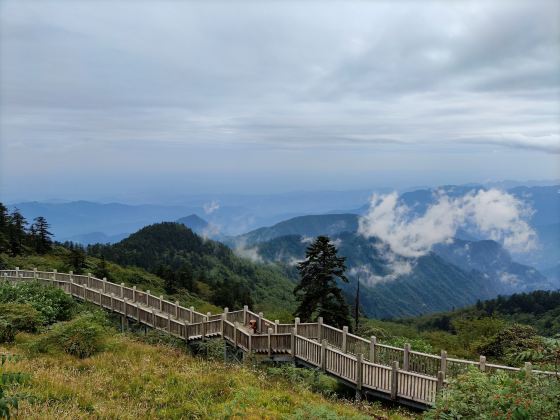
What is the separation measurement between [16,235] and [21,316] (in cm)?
5497

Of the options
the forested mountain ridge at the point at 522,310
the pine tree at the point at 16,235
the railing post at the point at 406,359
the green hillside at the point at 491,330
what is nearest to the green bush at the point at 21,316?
the railing post at the point at 406,359

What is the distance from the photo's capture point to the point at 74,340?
14539 mm

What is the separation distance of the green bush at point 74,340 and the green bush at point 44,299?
702cm

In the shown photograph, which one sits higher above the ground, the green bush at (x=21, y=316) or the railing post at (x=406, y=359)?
the green bush at (x=21, y=316)

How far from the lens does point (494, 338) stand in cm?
3312

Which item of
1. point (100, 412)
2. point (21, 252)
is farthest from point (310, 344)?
point (21, 252)

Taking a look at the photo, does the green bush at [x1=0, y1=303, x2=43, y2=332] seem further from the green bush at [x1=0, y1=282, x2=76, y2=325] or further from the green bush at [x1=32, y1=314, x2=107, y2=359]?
the green bush at [x1=32, y1=314, x2=107, y2=359]

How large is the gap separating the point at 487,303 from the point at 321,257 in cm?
16866

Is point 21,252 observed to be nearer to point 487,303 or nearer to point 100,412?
point 100,412

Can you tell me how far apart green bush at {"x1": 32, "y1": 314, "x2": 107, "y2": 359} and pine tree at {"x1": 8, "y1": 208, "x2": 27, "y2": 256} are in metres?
50.9

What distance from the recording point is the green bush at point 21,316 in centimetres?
1755

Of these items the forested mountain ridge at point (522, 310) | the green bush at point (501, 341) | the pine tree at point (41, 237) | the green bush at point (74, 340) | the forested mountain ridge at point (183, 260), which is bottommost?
the forested mountain ridge at point (522, 310)

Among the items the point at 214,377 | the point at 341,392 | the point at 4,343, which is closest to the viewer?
the point at 214,377

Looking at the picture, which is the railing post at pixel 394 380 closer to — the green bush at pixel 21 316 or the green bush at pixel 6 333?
the green bush at pixel 6 333
